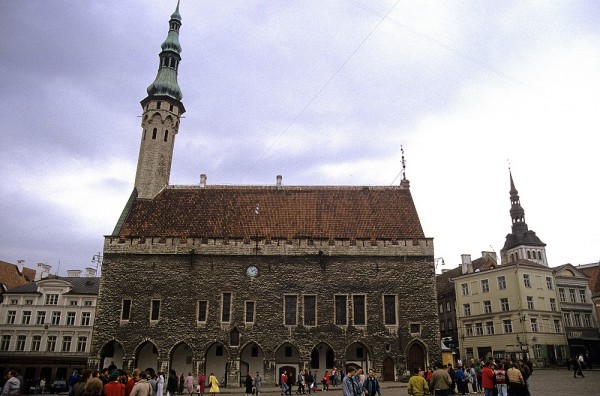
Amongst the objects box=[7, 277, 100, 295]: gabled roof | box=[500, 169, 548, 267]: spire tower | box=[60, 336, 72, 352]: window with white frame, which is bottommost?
box=[60, 336, 72, 352]: window with white frame

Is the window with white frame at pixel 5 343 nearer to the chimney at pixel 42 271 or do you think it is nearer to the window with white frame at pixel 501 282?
the chimney at pixel 42 271

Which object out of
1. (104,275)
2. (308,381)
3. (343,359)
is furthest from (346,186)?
(104,275)

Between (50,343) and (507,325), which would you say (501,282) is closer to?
(507,325)

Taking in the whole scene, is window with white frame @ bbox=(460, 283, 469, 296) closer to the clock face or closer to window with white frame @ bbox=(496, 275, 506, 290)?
window with white frame @ bbox=(496, 275, 506, 290)

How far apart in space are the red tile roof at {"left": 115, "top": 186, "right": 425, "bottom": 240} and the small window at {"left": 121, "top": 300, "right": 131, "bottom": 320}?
4632 millimetres

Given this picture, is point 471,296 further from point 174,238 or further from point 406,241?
point 174,238

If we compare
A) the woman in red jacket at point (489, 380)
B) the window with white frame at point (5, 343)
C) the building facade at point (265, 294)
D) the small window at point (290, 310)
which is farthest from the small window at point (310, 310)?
the window with white frame at point (5, 343)

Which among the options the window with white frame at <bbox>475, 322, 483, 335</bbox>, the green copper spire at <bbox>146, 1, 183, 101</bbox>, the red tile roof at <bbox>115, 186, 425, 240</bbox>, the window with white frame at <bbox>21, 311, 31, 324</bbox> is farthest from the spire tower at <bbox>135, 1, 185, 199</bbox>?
the window with white frame at <bbox>475, 322, 483, 335</bbox>

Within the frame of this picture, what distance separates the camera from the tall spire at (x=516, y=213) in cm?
6962

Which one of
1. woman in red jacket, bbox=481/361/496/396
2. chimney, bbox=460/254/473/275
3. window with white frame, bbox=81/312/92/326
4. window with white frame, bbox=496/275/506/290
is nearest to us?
woman in red jacket, bbox=481/361/496/396

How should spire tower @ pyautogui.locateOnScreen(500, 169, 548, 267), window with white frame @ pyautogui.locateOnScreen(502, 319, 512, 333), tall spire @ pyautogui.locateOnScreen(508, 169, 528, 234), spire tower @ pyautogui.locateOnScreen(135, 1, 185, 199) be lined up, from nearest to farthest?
spire tower @ pyautogui.locateOnScreen(135, 1, 185, 199)
window with white frame @ pyautogui.locateOnScreen(502, 319, 512, 333)
spire tower @ pyautogui.locateOnScreen(500, 169, 548, 267)
tall spire @ pyautogui.locateOnScreen(508, 169, 528, 234)

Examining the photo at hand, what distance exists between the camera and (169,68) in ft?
130

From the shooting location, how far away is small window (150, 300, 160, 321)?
Result: 29.8 metres

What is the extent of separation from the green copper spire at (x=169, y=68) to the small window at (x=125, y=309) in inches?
684
